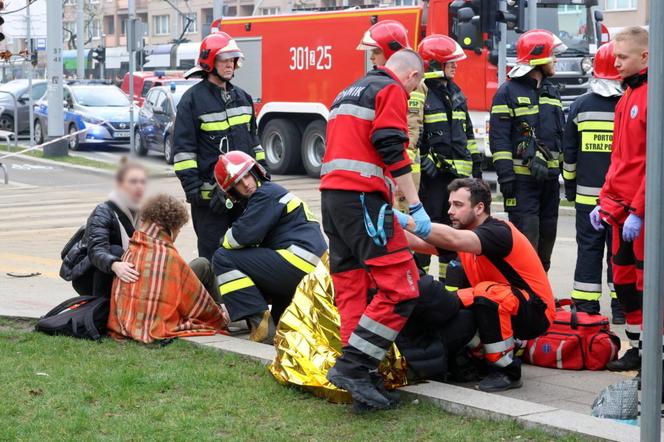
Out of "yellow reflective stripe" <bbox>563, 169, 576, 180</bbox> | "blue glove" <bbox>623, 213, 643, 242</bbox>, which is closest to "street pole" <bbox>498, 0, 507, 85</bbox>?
"yellow reflective stripe" <bbox>563, 169, 576, 180</bbox>

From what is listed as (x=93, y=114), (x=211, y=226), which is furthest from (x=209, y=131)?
(x=93, y=114)

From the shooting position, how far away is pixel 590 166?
26.5 ft

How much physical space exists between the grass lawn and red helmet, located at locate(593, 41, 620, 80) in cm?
298

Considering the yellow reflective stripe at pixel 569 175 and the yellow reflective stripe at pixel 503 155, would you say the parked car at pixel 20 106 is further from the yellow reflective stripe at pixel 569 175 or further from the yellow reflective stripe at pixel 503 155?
the yellow reflective stripe at pixel 569 175

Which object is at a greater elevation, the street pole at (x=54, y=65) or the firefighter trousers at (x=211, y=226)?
the street pole at (x=54, y=65)

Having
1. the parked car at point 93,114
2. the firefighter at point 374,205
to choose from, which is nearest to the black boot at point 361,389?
the firefighter at point 374,205

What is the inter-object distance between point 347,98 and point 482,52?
42.5 feet

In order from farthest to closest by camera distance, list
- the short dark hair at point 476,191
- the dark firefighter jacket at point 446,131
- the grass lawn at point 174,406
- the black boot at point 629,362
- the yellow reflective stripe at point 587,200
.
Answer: the dark firefighter jacket at point 446,131 → the yellow reflective stripe at point 587,200 → the black boot at point 629,362 → the short dark hair at point 476,191 → the grass lawn at point 174,406

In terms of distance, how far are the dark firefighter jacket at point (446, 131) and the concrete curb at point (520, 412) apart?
115 inches

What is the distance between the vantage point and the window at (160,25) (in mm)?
84438

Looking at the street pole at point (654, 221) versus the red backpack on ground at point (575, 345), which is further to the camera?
the red backpack on ground at point (575, 345)

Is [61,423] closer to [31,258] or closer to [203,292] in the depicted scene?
[203,292]

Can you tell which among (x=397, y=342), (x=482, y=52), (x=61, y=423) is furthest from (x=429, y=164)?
(x=482, y=52)

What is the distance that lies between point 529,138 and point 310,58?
1310 cm
